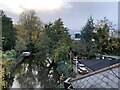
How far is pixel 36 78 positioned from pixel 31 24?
603cm

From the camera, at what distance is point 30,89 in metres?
6.25

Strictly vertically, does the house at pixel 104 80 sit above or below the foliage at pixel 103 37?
→ above

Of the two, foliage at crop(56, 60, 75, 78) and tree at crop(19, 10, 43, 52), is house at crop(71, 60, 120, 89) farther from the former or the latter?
tree at crop(19, 10, 43, 52)

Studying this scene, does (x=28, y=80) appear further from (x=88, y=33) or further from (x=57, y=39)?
(x=88, y=33)

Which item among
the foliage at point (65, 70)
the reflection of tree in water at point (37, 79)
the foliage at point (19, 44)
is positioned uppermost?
the foliage at point (19, 44)

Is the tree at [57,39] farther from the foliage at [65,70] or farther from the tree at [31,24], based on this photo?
the tree at [31,24]

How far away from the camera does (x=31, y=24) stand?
12867mm

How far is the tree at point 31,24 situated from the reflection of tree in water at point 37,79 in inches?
129

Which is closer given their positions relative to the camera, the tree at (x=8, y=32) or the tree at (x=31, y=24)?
the tree at (x=31, y=24)

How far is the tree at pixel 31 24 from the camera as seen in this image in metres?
11.8

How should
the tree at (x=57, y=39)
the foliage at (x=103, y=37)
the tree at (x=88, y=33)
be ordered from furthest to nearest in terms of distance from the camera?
the tree at (x=88, y=33)
the foliage at (x=103, y=37)
the tree at (x=57, y=39)

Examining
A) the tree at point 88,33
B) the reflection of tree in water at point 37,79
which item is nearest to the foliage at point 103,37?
the tree at point 88,33

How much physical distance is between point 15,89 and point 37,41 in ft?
17.4

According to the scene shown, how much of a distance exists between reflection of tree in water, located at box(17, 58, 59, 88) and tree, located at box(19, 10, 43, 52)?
3.26 meters
